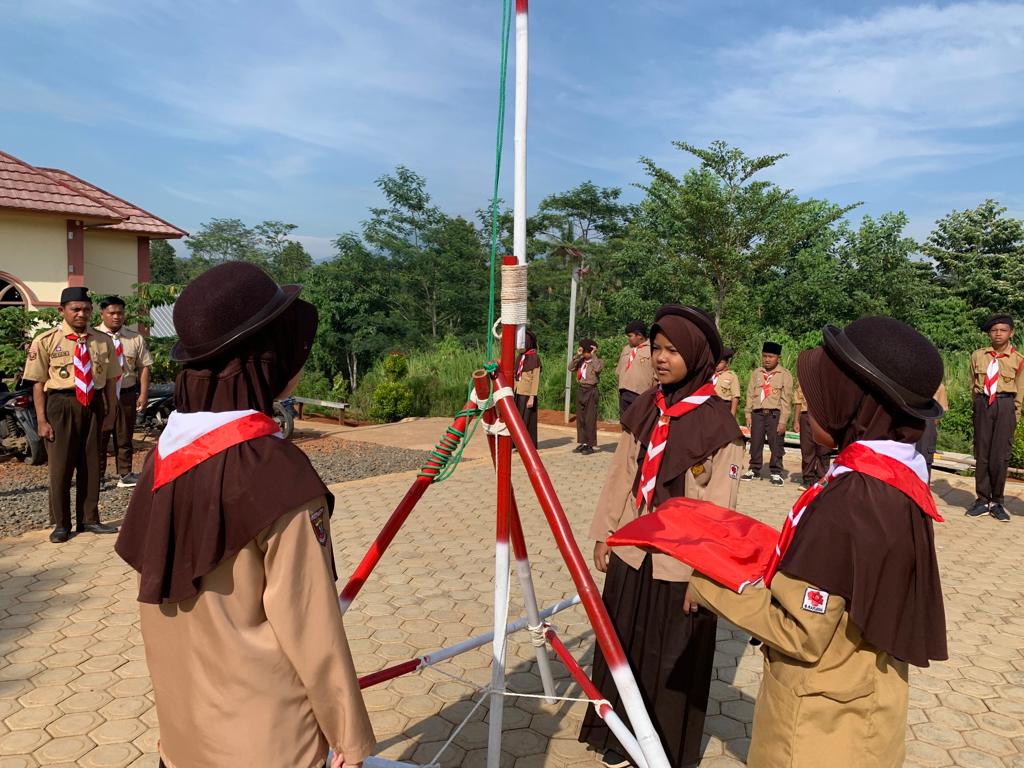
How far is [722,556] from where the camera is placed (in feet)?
6.00

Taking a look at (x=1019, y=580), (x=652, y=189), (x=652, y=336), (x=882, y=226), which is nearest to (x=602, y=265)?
(x=652, y=189)

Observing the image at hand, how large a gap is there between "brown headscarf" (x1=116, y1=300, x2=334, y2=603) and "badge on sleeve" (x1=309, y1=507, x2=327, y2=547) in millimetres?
44

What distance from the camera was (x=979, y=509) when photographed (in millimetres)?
7621

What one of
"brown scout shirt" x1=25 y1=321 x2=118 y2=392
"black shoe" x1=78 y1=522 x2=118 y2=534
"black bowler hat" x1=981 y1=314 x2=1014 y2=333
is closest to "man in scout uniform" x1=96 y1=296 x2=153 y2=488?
"black shoe" x1=78 y1=522 x2=118 y2=534

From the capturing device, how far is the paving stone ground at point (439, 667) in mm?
3117

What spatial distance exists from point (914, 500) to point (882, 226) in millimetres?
20818

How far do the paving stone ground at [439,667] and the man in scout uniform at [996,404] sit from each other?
36.4 inches

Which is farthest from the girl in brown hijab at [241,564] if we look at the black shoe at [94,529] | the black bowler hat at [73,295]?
the black shoe at [94,529]

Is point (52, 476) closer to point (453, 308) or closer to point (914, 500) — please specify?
point (914, 500)

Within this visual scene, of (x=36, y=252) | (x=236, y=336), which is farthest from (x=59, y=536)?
(x=36, y=252)

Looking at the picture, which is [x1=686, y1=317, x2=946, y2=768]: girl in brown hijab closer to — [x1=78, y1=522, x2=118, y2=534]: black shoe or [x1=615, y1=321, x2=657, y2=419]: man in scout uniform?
[x1=78, y1=522, x2=118, y2=534]: black shoe

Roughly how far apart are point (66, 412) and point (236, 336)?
4985mm

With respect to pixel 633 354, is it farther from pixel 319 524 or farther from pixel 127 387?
pixel 319 524

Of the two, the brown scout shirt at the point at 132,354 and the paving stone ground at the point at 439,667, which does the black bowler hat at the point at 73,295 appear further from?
the brown scout shirt at the point at 132,354
